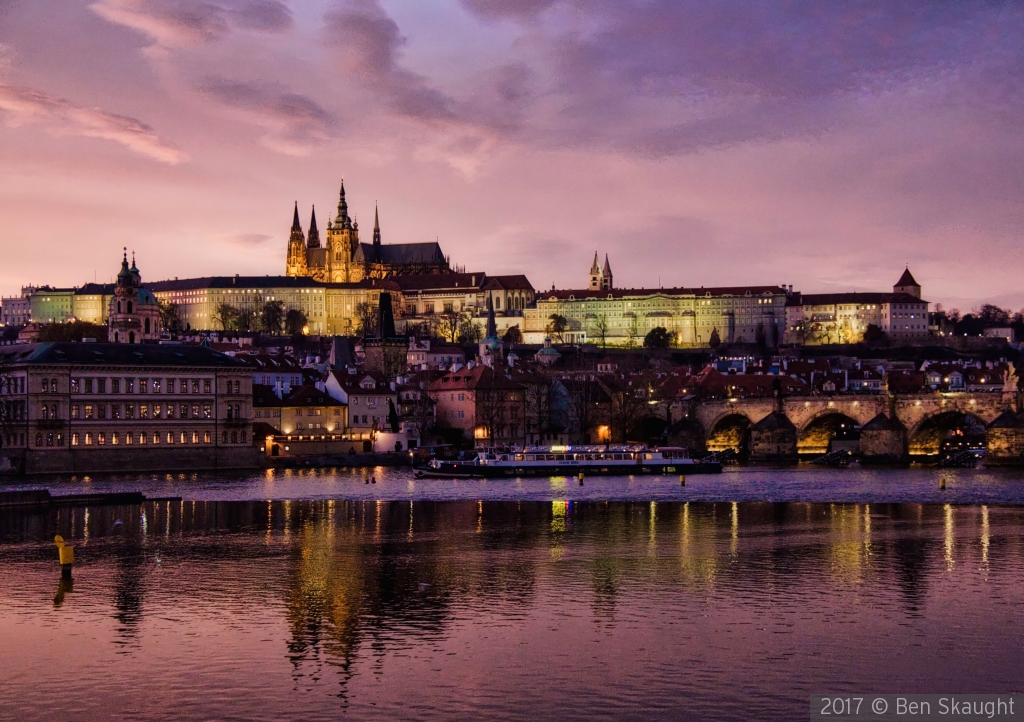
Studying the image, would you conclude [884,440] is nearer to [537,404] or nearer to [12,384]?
[537,404]

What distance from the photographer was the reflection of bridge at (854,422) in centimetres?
7431

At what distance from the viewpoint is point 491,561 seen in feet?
96.4

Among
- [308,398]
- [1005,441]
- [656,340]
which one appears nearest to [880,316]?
[656,340]

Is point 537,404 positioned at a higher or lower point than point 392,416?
higher

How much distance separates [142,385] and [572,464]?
19.6 meters

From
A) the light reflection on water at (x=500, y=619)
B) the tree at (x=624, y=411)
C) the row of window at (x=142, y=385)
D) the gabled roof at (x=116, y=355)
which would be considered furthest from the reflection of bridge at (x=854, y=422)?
the light reflection on water at (x=500, y=619)

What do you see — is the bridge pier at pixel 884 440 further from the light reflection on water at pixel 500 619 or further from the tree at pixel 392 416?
the light reflection on water at pixel 500 619

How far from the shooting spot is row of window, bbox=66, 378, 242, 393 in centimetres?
6350

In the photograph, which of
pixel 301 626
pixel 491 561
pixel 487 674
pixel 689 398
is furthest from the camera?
pixel 689 398

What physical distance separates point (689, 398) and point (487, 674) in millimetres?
70760

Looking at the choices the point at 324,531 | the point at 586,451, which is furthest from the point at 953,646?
the point at 586,451

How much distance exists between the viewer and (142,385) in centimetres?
6606

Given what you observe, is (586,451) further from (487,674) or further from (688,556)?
(487,674)

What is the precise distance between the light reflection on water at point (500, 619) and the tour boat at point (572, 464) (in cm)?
2481
